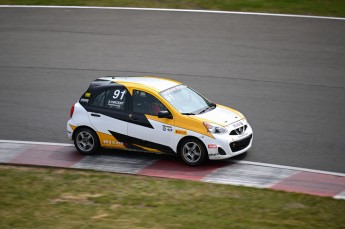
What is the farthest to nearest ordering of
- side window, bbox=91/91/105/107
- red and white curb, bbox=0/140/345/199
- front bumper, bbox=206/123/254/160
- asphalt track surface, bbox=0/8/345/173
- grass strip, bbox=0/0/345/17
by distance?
grass strip, bbox=0/0/345/17
asphalt track surface, bbox=0/8/345/173
side window, bbox=91/91/105/107
front bumper, bbox=206/123/254/160
red and white curb, bbox=0/140/345/199

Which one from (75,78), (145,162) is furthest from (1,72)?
(145,162)

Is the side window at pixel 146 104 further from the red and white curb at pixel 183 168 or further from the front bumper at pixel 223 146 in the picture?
the front bumper at pixel 223 146

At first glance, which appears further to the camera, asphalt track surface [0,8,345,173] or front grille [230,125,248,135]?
asphalt track surface [0,8,345,173]

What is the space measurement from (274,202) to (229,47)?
9.78m

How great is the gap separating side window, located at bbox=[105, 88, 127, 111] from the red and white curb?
110cm

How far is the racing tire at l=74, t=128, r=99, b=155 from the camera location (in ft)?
47.8

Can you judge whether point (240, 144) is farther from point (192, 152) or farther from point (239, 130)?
point (192, 152)

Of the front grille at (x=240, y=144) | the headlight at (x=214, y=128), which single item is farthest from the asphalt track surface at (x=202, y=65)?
the headlight at (x=214, y=128)

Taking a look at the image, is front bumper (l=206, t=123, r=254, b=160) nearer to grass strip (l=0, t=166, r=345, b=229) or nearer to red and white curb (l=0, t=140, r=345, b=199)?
red and white curb (l=0, t=140, r=345, b=199)

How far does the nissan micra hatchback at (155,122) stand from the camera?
13.6m

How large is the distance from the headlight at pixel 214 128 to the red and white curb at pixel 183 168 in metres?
0.75

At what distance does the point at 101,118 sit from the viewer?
47.2 feet

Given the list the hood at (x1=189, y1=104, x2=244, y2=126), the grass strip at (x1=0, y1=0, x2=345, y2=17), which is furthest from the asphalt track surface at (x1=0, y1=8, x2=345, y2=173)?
the hood at (x1=189, y1=104, x2=244, y2=126)

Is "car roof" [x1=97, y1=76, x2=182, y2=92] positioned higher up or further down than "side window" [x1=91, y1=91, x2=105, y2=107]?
higher up
